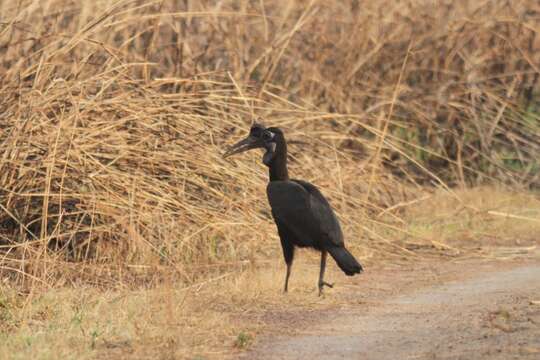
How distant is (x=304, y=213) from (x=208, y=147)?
1555 millimetres

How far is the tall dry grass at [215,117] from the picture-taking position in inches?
324

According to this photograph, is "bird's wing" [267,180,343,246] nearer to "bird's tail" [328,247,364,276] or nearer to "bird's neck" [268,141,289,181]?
"bird's tail" [328,247,364,276]

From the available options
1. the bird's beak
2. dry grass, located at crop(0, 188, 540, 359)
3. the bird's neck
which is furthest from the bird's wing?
the bird's beak

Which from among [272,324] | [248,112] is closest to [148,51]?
[248,112]

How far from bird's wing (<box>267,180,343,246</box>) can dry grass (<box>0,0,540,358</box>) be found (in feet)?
1.52

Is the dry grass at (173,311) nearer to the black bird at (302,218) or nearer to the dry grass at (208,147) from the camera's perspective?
the dry grass at (208,147)

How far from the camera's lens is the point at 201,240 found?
344 inches

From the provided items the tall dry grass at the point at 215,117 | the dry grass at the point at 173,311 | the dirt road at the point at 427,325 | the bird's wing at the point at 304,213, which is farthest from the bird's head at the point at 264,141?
the dirt road at the point at 427,325

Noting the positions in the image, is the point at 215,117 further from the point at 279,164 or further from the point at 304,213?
the point at 304,213

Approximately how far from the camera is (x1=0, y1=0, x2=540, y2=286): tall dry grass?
8.22m

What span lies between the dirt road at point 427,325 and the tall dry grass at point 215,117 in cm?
112

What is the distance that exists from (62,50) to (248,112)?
195 cm

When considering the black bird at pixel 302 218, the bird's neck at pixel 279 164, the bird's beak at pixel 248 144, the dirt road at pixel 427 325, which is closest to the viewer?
the dirt road at pixel 427 325

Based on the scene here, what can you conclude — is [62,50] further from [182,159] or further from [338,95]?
[338,95]
